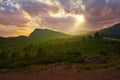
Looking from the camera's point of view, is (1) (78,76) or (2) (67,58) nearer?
(1) (78,76)

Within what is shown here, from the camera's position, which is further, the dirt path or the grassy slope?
the grassy slope

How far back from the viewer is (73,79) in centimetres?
3394

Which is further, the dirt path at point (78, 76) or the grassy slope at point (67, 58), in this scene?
the grassy slope at point (67, 58)

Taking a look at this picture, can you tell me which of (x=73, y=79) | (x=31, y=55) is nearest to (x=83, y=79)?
(x=73, y=79)

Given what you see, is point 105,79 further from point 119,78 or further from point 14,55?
point 14,55

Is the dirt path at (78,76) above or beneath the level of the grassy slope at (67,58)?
above

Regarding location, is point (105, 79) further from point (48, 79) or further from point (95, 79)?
point (48, 79)

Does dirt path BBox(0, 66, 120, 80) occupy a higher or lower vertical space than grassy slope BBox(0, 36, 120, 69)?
higher

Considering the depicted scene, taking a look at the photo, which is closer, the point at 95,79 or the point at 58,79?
the point at 95,79

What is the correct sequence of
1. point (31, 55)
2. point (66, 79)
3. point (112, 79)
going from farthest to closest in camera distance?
point (31, 55) < point (66, 79) < point (112, 79)

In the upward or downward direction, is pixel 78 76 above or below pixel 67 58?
above

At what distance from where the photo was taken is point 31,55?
4373 inches

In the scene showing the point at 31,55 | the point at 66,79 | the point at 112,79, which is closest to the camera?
the point at 112,79

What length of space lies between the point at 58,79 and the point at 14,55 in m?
83.5
